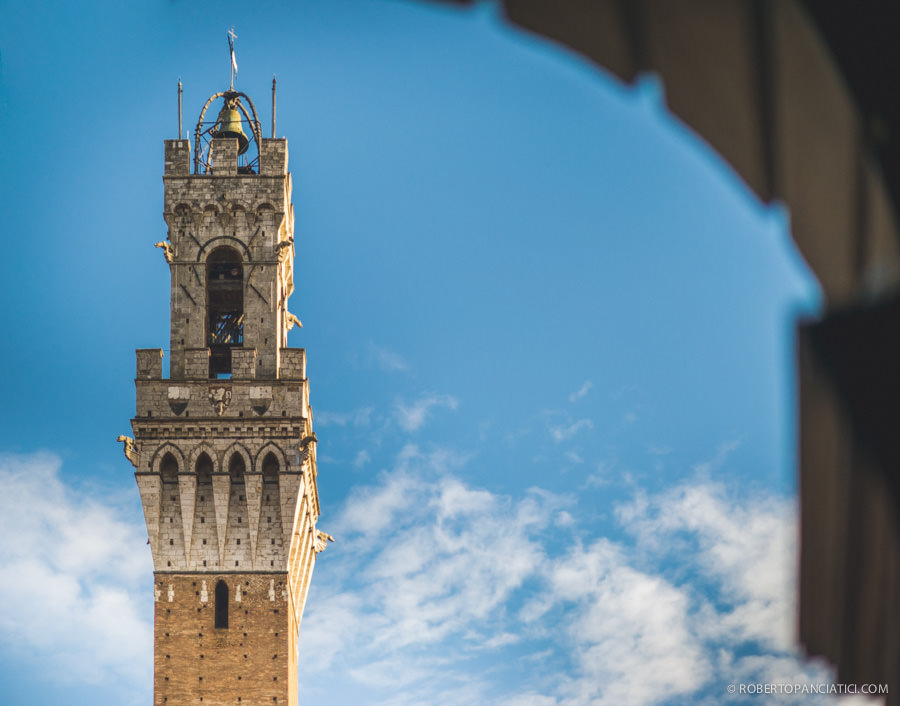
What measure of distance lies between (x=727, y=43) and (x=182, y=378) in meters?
39.2

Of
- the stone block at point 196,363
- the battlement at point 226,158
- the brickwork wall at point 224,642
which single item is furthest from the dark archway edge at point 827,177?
the battlement at point 226,158

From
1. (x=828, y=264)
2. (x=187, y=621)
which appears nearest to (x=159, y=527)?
(x=187, y=621)

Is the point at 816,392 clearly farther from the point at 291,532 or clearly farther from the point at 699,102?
the point at 291,532

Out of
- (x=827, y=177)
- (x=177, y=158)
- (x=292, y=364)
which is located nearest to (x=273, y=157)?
(x=177, y=158)

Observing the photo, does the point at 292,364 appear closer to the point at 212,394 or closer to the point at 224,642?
the point at 212,394

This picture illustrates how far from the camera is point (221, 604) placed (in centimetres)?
4275

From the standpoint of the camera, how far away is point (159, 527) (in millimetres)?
43219

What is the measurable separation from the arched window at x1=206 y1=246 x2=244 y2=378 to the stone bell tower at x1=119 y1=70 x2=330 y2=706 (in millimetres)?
62

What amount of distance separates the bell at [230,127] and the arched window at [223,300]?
4.02m

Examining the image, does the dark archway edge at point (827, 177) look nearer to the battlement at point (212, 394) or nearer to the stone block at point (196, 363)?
the battlement at point (212, 394)

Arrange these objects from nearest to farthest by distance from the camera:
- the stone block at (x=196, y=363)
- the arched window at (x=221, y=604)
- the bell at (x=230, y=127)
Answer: the arched window at (x=221, y=604)
the stone block at (x=196, y=363)
the bell at (x=230, y=127)

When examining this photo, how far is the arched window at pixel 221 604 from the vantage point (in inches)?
1674

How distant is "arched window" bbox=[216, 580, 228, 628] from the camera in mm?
42531

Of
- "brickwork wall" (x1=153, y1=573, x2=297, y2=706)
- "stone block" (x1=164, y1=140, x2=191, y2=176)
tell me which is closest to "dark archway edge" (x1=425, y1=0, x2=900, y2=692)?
"brickwork wall" (x1=153, y1=573, x2=297, y2=706)
